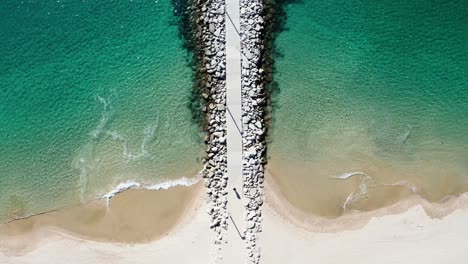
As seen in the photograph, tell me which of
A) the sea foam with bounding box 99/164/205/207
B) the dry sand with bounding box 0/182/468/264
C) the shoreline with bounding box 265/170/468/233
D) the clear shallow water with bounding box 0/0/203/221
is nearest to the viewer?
the dry sand with bounding box 0/182/468/264

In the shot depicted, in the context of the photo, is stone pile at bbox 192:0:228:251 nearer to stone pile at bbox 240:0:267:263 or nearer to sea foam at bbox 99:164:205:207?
sea foam at bbox 99:164:205:207

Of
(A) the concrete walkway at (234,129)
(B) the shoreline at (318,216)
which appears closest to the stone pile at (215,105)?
(A) the concrete walkway at (234,129)

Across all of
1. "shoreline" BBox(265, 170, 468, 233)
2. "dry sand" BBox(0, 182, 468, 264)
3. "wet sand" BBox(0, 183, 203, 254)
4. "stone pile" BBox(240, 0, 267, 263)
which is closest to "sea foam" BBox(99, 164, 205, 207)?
"wet sand" BBox(0, 183, 203, 254)

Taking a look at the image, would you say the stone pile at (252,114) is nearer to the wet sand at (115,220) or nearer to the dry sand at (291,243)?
the dry sand at (291,243)

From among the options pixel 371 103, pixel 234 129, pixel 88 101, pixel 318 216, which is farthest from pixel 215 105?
pixel 371 103

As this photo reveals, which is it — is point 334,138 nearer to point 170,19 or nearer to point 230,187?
point 230,187

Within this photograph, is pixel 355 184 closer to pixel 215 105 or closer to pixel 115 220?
pixel 215 105
